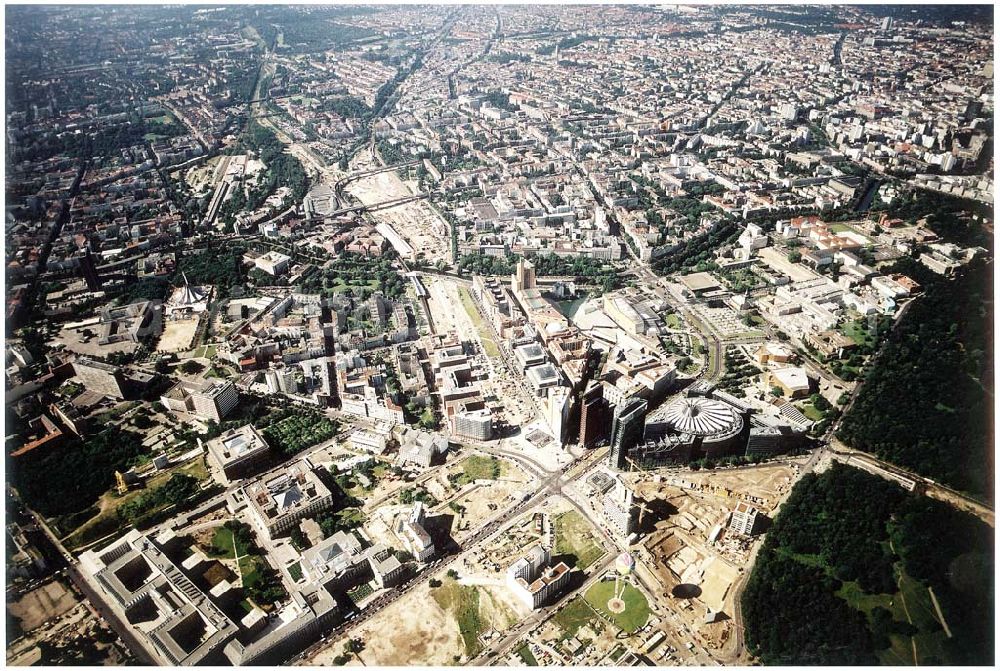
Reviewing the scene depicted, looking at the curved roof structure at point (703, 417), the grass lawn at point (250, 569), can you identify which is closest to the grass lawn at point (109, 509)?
the grass lawn at point (250, 569)

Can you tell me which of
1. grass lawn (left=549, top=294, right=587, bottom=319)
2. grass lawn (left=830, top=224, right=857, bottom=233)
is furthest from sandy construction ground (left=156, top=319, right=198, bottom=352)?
grass lawn (left=830, top=224, right=857, bottom=233)

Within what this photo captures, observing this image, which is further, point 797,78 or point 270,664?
point 797,78

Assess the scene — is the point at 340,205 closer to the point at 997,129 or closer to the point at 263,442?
the point at 263,442

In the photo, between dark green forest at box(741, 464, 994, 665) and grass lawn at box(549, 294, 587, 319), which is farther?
grass lawn at box(549, 294, 587, 319)

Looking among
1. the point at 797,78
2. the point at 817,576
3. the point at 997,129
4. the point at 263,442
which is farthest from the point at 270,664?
the point at 797,78

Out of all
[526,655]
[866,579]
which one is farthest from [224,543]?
[866,579]

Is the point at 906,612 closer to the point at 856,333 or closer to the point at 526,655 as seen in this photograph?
the point at 526,655

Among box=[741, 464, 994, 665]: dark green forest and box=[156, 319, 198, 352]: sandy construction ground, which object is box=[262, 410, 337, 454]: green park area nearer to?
box=[156, 319, 198, 352]: sandy construction ground
